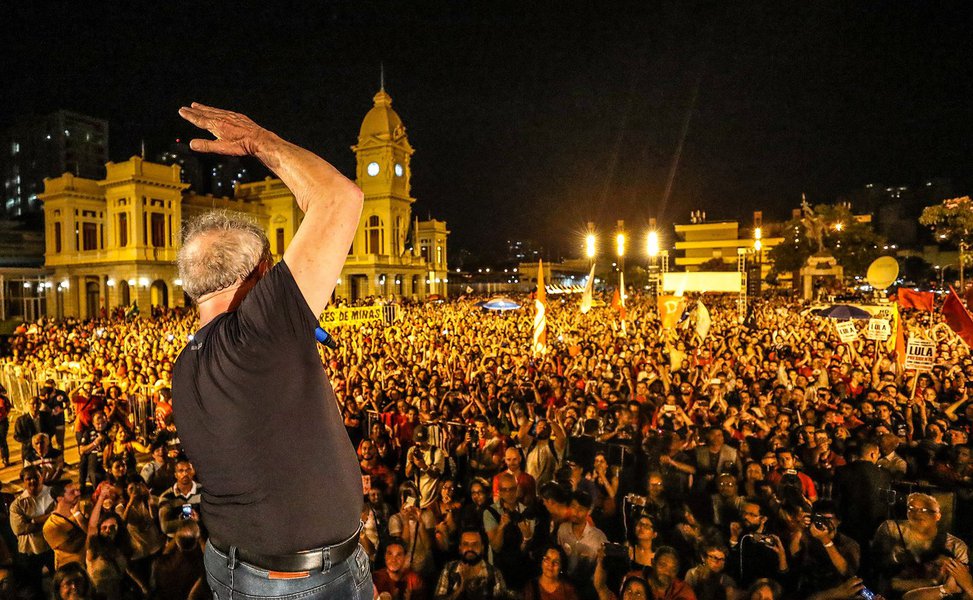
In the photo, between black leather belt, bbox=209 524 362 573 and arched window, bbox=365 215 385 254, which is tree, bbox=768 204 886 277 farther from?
black leather belt, bbox=209 524 362 573

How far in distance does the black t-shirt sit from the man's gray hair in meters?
0.12

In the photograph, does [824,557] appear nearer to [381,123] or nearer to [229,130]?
[229,130]

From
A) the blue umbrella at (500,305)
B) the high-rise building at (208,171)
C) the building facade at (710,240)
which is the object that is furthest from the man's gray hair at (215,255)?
the high-rise building at (208,171)

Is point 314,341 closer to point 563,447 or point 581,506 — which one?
point 581,506

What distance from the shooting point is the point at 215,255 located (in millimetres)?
1583

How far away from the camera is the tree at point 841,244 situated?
41000mm

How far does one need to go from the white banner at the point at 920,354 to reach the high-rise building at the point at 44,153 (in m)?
82.3

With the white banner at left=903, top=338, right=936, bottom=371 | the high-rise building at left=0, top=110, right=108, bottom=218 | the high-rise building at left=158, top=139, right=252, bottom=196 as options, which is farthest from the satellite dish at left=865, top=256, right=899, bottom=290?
the high-rise building at left=158, top=139, right=252, bottom=196

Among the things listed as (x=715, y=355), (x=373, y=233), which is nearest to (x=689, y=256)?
(x=373, y=233)

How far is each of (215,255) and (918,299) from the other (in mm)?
13724

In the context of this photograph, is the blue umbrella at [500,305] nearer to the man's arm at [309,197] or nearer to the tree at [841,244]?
the man's arm at [309,197]

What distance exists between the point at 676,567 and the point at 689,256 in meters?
89.2

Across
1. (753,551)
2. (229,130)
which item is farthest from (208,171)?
(229,130)

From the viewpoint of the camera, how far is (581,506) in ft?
15.9
